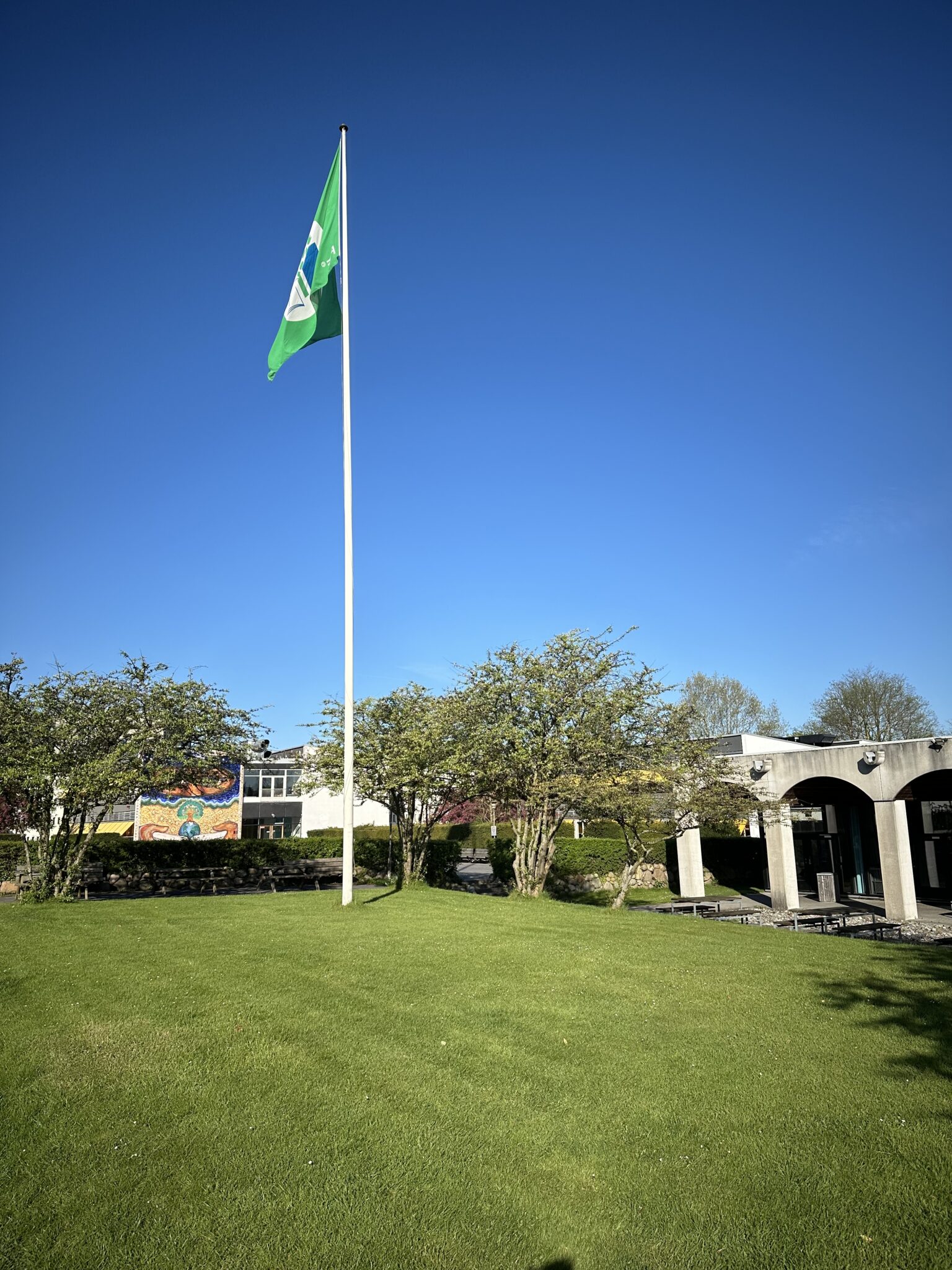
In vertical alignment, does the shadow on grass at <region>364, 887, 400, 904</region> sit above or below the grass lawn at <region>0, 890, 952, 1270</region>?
below

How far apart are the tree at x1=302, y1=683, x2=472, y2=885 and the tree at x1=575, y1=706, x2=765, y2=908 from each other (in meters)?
3.73

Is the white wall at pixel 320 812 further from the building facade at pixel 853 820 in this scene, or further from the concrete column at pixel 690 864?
the building facade at pixel 853 820

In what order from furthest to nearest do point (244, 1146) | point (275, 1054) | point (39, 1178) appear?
point (275, 1054) < point (244, 1146) < point (39, 1178)

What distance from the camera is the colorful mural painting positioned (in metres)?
28.5

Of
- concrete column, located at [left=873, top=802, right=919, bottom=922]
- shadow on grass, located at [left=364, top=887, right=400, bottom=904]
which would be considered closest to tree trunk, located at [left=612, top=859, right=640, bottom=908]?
shadow on grass, located at [left=364, top=887, right=400, bottom=904]

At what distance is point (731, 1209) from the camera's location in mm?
3812

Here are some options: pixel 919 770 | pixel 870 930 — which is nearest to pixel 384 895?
pixel 870 930

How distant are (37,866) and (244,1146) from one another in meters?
14.2

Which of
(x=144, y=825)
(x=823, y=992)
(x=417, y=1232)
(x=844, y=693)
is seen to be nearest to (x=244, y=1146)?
(x=417, y=1232)

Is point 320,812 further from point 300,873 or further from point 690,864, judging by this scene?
point 690,864

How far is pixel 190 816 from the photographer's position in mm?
28812

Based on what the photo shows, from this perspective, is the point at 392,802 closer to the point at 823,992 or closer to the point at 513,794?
the point at 513,794

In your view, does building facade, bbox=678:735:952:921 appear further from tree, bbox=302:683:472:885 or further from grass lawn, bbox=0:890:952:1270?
grass lawn, bbox=0:890:952:1270

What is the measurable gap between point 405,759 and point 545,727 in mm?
3569
